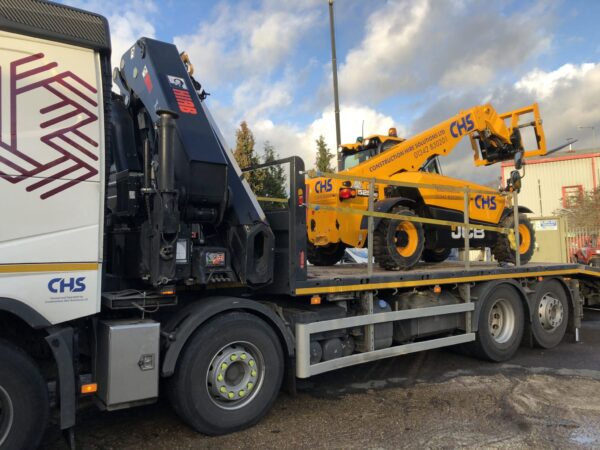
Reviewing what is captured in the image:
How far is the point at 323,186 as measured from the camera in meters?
7.14

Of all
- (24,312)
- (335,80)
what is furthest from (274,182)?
(335,80)

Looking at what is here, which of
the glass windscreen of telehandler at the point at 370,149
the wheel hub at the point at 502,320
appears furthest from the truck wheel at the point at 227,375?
the glass windscreen of telehandler at the point at 370,149

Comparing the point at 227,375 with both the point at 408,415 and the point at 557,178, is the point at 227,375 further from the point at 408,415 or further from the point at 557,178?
the point at 557,178

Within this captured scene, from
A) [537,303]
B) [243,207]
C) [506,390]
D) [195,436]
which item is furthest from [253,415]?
[537,303]

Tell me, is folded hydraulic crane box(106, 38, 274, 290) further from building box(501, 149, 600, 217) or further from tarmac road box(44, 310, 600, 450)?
building box(501, 149, 600, 217)

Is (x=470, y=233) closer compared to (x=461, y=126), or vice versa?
(x=470, y=233)

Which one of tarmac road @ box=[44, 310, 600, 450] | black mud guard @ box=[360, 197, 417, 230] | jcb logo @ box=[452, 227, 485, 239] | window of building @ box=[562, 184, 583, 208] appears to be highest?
window of building @ box=[562, 184, 583, 208]

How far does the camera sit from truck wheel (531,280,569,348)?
25.4ft

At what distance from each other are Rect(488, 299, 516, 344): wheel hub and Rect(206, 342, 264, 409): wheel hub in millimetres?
4133

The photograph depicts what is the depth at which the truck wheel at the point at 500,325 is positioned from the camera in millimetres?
6848

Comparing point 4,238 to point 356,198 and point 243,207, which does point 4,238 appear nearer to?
point 243,207

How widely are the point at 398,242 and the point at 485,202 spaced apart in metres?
2.08

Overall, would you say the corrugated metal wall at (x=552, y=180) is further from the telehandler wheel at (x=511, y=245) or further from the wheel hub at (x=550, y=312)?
the wheel hub at (x=550, y=312)

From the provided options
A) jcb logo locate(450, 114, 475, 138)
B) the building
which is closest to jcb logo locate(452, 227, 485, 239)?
jcb logo locate(450, 114, 475, 138)
